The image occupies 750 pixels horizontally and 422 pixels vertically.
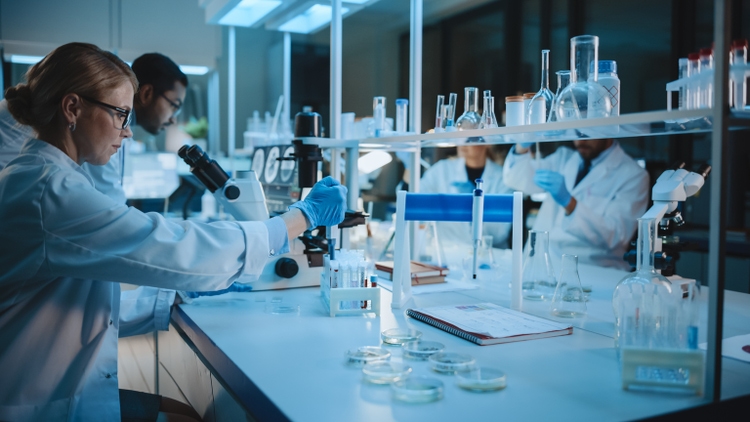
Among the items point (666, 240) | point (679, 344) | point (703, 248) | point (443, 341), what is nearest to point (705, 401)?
point (679, 344)

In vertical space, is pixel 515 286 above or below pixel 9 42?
below

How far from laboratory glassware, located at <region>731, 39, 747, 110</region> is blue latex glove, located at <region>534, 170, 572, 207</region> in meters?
2.16

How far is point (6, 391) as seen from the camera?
4.18 ft

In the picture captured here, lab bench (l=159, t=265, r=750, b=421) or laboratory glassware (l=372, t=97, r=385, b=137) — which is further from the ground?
laboratory glassware (l=372, t=97, r=385, b=137)

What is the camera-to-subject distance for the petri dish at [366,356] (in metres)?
1.19

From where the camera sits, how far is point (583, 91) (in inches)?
56.0

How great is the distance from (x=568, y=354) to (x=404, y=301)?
61 centimetres

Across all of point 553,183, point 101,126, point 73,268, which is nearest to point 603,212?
point 553,183

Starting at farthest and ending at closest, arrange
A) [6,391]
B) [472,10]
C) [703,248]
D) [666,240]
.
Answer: [472,10] < [703,248] < [666,240] < [6,391]

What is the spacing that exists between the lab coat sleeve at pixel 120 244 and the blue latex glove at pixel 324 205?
1.14 ft

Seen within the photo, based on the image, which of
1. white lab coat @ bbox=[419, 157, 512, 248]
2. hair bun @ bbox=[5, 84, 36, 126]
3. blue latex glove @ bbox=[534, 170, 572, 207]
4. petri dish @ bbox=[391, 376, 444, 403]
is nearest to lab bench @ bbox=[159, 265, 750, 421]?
petri dish @ bbox=[391, 376, 444, 403]

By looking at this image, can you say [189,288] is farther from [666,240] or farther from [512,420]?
[666,240]

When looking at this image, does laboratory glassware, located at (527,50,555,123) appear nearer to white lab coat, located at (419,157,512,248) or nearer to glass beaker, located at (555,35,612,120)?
glass beaker, located at (555,35,612,120)

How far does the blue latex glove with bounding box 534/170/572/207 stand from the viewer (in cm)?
323
